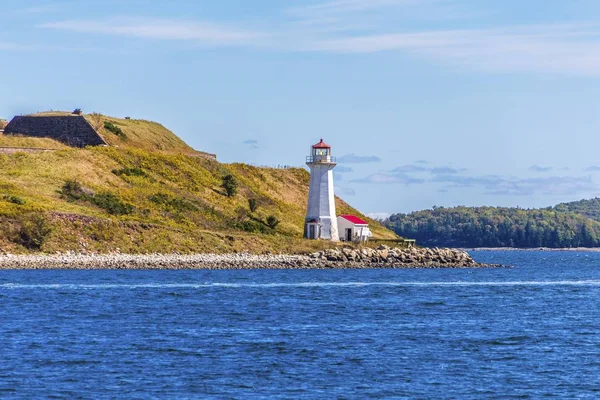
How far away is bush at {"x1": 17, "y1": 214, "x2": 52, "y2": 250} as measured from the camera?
70188 millimetres

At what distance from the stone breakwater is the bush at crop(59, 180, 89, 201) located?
13691mm

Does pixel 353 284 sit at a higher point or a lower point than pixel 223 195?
lower

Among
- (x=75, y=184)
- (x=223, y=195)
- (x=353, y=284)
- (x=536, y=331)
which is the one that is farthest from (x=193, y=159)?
(x=536, y=331)

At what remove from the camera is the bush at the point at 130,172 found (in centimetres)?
9681

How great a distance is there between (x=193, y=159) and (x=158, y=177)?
13026 millimetres

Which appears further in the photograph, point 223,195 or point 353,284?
point 223,195

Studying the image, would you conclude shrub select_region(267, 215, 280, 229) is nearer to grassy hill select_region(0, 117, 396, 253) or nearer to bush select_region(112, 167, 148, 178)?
grassy hill select_region(0, 117, 396, 253)

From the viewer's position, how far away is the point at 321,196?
83.9 meters

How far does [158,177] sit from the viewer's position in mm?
99438

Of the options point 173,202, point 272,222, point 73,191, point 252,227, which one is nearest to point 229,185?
point 272,222

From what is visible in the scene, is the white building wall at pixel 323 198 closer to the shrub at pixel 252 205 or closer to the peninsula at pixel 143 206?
the peninsula at pixel 143 206

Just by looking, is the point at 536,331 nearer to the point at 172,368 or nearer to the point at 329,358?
the point at 329,358

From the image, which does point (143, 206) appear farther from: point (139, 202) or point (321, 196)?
point (321, 196)

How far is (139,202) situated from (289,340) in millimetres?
53982
